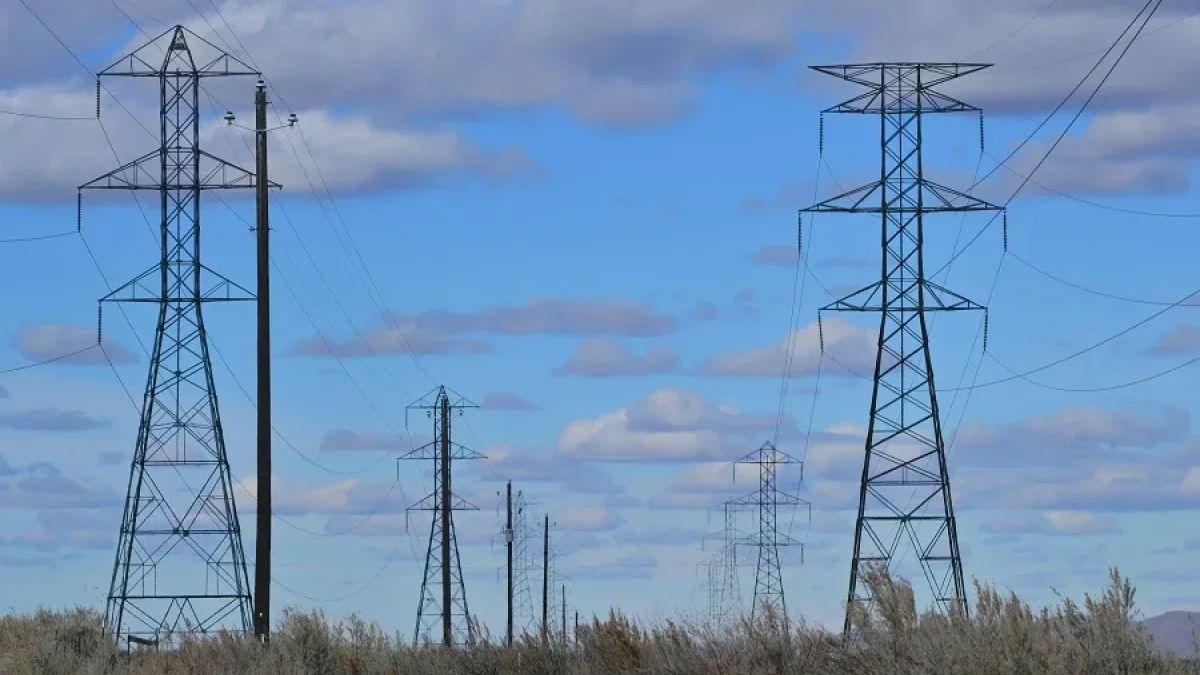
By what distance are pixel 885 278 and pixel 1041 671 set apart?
77.9ft

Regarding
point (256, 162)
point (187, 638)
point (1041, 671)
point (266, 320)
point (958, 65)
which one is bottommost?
point (1041, 671)

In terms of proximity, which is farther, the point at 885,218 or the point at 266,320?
the point at 885,218

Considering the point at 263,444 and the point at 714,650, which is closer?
the point at 714,650

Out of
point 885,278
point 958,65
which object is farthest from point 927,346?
point 958,65

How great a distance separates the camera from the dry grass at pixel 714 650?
1883 cm

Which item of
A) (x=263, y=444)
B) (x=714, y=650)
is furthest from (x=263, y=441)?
(x=714, y=650)

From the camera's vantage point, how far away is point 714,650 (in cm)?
2339

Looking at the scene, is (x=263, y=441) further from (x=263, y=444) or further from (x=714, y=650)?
(x=714, y=650)

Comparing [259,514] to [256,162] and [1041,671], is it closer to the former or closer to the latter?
[256,162]

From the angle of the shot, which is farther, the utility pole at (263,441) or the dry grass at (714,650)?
Result: the utility pole at (263,441)

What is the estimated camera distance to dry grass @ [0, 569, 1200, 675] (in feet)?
61.8

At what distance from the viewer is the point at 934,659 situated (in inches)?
766

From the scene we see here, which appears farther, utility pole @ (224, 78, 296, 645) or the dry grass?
utility pole @ (224, 78, 296, 645)

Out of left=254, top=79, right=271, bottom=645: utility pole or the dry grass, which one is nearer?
the dry grass
